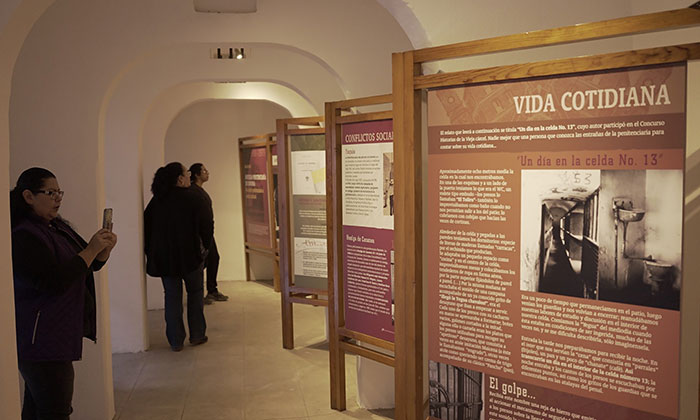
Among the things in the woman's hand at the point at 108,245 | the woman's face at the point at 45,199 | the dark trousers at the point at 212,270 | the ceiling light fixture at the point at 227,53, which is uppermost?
the ceiling light fixture at the point at 227,53

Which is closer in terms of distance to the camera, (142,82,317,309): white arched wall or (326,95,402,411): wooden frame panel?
(326,95,402,411): wooden frame panel

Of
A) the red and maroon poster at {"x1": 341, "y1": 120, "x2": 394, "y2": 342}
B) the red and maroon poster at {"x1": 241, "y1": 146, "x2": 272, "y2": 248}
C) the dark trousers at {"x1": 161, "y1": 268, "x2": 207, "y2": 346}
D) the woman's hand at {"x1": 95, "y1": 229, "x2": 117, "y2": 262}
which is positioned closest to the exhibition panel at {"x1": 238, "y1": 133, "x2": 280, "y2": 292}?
the red and maroon poster at {"x1": 241, "y1": 146, "x2": 272, "y2": 248}

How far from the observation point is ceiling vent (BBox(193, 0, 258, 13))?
17.3ft

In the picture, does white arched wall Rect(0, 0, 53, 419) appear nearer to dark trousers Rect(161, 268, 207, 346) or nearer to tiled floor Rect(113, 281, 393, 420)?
tiled floor Rect(113, 281, 393, 420)

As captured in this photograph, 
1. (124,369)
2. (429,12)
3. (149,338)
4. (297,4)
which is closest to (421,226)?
(429,12)

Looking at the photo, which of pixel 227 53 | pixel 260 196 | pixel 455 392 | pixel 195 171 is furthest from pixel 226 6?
pixel 260 196

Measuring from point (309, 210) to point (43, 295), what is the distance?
3311 mm

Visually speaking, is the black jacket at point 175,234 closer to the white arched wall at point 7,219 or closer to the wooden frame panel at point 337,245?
the wooden frame panel at point 337,245

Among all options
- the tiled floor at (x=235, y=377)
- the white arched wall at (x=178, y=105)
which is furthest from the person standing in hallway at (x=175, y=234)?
the white arched wall at (x=178, y=105)

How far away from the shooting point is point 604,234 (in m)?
1.95

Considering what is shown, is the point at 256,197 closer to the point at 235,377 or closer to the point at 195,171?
the point at 195,171

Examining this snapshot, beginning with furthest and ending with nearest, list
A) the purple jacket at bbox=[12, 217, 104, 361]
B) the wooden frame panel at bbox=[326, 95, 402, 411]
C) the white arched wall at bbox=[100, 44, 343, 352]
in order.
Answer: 1. the white arched wall at bbox=[100, 44, 343, 352]
2. the wooden frame panel at bbox=[326, 95, 402, 411]
3. the purple jacket at bbox=[12, 217, 104, 361]

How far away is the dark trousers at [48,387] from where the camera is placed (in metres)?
3.25

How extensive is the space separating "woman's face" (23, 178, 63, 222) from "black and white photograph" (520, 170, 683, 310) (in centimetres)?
246
